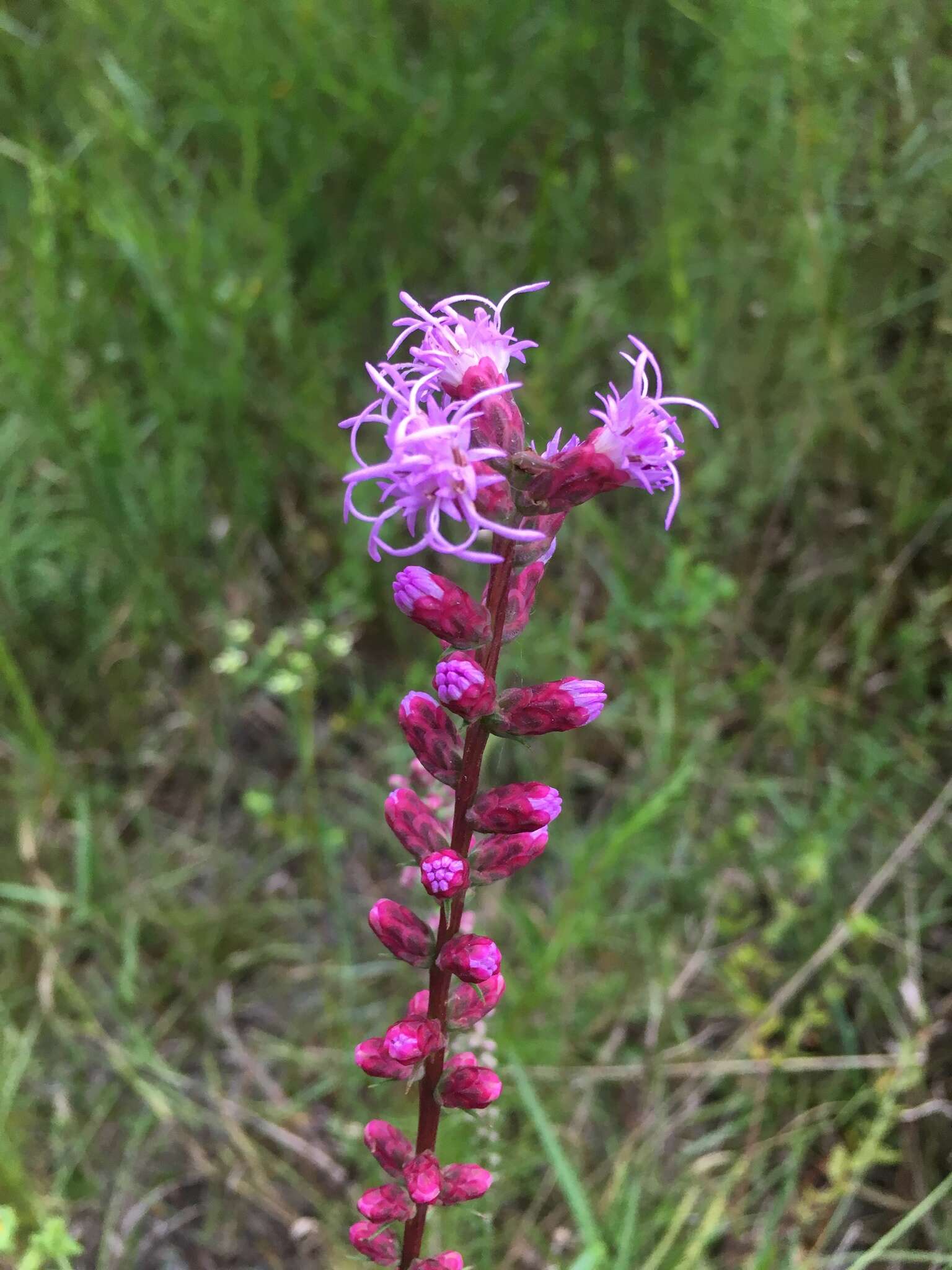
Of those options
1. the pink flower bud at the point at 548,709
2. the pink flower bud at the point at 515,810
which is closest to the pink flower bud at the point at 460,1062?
the pink flower bud at the point at 515,810

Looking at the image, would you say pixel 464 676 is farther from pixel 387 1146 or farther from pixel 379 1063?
pixel 387 1146

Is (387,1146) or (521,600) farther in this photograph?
(387,1146)

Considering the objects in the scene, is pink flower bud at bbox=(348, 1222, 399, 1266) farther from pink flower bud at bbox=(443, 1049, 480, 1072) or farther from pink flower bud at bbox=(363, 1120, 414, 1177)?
pink flower bud at bbox=(443, 1049, 480, 1072)

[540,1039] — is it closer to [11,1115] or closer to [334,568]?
[11,1115]

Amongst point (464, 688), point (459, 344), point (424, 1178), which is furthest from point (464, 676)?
point (424, 1178)

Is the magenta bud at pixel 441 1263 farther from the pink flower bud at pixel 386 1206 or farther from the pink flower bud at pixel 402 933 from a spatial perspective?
the pink flower bud at pixel 402 933

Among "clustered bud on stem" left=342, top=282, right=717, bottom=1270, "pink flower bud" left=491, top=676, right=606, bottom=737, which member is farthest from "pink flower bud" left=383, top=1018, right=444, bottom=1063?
"pink flower bud" left=491, top=676, right=606, bottom=737
